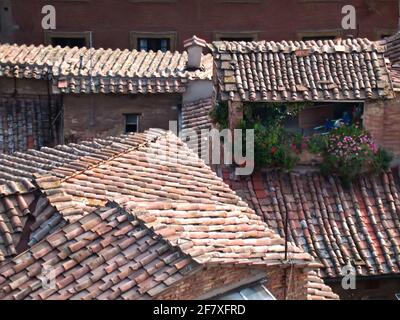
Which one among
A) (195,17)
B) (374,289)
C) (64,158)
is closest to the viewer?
(64,158)

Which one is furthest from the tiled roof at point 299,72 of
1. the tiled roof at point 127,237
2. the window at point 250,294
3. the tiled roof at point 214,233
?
the window at point 250,294

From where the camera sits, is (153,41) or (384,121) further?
(153,41)

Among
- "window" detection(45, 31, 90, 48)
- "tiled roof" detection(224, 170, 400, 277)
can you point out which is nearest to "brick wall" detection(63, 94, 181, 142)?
"tiled roof" detection(224, 170, 400, 277)

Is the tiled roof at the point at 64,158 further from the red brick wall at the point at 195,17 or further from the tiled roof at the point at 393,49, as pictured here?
the red brick wall at the point at 195,17

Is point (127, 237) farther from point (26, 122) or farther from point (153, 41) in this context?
point (153, 41)

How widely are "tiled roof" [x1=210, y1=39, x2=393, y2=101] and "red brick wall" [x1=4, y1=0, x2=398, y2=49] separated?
10.6 metres

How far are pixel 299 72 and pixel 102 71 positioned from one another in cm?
566

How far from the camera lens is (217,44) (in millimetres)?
18859

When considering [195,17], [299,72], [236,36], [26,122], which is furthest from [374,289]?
[195,17]

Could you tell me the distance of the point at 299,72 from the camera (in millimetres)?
18766

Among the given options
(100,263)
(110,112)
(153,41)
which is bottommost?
(100,263)

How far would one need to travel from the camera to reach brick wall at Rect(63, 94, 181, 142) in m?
21.9

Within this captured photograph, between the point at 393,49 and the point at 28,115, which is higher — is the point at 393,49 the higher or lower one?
the higher one
